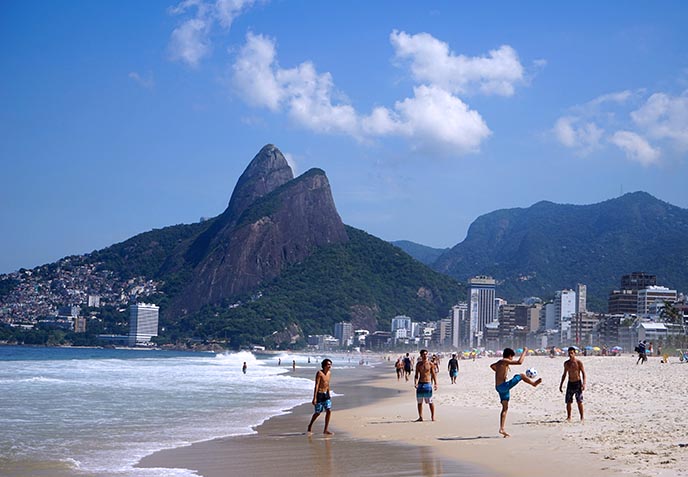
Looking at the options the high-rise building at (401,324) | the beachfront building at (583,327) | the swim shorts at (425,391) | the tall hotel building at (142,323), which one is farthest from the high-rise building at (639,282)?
the swim shorts at (425,391)

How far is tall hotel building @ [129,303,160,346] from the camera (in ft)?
472

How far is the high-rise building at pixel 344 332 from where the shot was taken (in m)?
150

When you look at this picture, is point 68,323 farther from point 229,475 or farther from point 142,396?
point 229,475

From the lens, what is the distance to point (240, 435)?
39.3 feet

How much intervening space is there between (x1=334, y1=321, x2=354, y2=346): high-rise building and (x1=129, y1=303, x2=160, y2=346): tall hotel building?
34861 mm

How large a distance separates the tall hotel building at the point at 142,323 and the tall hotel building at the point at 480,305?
61559mm

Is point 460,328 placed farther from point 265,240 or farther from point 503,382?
point 503,382

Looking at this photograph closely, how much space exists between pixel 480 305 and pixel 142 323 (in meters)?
70.6

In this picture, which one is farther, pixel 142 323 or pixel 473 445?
pixel 142 323

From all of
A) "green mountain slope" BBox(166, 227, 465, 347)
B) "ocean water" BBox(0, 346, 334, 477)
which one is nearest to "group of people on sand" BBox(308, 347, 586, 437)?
"ocean water" BBox(0, 346, 334, 477)

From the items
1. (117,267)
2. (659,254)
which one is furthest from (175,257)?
(659,254)

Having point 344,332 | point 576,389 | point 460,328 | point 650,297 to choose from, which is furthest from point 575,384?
point 460,328

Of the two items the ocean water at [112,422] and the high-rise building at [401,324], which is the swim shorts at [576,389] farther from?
the high-rise building at [401,324]

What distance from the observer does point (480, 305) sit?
553ft
